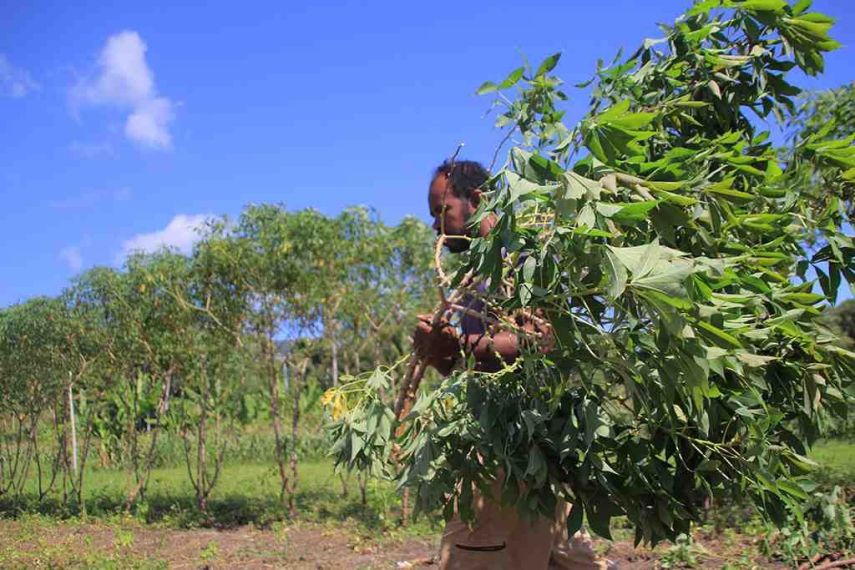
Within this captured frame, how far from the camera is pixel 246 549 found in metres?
6.89

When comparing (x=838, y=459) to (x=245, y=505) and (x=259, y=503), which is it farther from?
(x=245, y=505)

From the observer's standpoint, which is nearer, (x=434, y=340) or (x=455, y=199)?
(x=434, y=340)

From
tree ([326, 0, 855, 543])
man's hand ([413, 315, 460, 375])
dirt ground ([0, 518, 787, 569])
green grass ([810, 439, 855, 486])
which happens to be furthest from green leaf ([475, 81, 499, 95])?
green grass ([810, 439, 855, 486])

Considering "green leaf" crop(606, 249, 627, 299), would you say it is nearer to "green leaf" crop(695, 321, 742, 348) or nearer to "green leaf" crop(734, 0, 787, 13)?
"green leaf" crop(695, 321, 742, 348)

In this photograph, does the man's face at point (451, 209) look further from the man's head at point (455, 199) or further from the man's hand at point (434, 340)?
the man's hand at point (434, 340)

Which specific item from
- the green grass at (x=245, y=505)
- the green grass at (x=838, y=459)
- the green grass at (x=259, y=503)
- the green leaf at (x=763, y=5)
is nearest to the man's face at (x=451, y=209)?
the green leaf at (x=763, y=5)

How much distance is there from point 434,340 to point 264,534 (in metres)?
5.56

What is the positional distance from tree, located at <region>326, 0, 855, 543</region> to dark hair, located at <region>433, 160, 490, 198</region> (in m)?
0.21

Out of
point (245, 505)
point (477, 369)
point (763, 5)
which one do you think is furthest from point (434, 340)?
point (245, 505)

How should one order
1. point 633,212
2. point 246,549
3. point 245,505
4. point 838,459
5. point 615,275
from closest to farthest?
point 615,275 < point 633,212 < point 246,549 < point 245,505 < point 838,459

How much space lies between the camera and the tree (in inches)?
70.4

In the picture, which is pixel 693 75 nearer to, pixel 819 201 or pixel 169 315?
pixel 819 201

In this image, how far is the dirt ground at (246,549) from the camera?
5.68 metres

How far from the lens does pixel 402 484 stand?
2.35m
